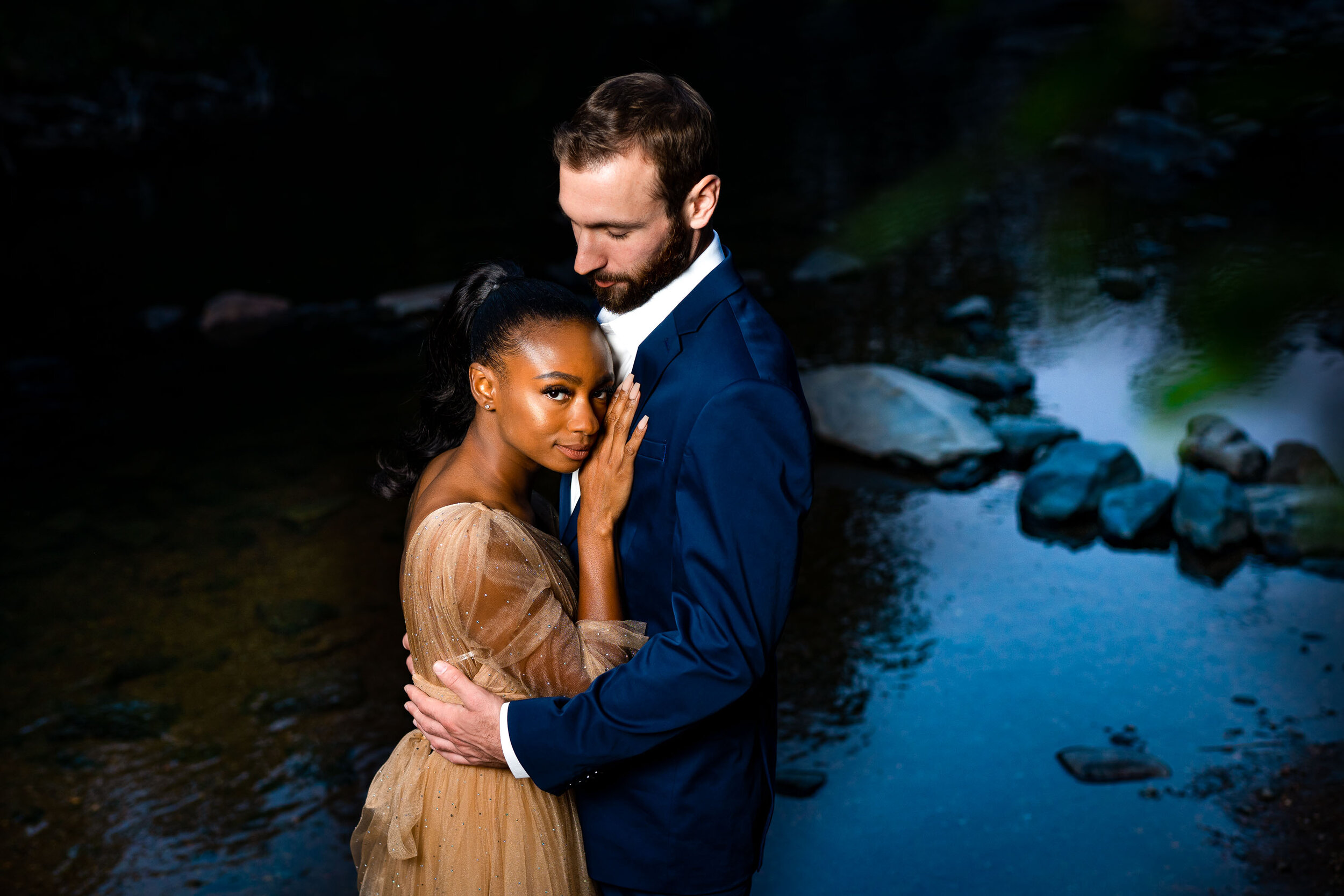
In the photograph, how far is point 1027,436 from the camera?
6027 millimetres

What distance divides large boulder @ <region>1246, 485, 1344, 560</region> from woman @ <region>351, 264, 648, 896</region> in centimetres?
392

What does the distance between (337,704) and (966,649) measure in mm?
2401

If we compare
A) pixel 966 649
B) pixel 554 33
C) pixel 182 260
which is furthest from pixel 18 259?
pixel 554 33

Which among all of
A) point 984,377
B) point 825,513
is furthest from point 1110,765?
point 984,377

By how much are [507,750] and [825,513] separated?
153 inches

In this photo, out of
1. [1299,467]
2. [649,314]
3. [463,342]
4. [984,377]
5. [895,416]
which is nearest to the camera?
[649,314]

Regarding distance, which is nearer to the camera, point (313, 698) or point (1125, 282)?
point (313, 698)

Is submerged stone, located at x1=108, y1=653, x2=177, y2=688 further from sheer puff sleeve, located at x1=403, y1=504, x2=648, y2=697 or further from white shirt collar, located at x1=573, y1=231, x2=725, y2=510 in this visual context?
white shirt collar, located at x1=573, y1=231, x2=725, y2=510

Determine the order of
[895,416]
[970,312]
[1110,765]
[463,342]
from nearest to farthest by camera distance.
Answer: [463,342]
[1110,765]
[895,416]
[970,312]

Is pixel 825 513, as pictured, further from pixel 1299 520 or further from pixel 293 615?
pixel 293 615

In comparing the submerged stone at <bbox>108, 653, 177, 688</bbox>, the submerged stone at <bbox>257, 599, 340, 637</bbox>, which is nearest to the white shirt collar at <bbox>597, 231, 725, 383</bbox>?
the submerged stone at <bbox>257, 599, 340, 637</bbox>

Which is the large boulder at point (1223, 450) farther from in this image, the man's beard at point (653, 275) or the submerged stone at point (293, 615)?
the man's beard at point (653, 275)

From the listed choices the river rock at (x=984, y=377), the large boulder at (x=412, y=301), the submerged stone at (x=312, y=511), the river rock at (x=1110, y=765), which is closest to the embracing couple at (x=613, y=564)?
the river rock at (x=1110, y=765)

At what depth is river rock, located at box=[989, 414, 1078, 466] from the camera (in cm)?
600
